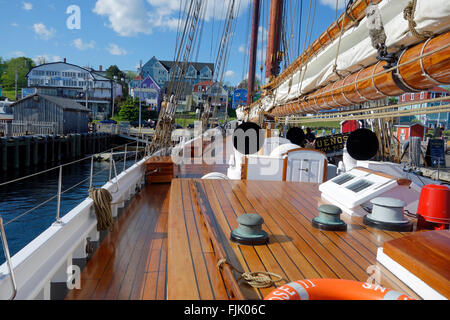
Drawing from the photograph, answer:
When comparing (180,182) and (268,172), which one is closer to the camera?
(180,182)

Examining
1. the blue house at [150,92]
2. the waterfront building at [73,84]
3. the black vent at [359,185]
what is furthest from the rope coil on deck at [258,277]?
the blue house at [150,92]

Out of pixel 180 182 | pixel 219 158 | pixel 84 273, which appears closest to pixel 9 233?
pixel 219 158

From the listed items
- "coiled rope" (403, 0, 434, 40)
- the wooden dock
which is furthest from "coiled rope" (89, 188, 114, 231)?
the wooden dock

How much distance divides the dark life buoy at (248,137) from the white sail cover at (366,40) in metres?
0.90

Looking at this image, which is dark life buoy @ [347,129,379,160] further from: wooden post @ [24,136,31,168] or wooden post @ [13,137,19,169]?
wooden post @ [24,136,31,168]

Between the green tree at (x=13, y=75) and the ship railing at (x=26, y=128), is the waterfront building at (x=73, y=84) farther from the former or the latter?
the ship railing at (x=26, y=128)

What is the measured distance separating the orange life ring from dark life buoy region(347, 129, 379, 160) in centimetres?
329

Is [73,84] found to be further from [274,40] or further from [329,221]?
[329,221]

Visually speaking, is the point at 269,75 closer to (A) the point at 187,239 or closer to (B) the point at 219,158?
(B) the point at 219,158

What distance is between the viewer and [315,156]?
5.97 metres

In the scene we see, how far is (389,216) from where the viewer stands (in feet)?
10.1

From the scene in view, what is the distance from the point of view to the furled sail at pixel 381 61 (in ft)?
6.49

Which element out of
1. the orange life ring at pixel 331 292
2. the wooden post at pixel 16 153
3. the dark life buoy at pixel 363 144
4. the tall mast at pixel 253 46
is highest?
the tall mast at pixel 253 46
